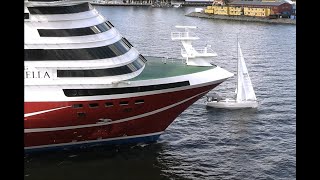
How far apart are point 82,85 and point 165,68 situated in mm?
5511

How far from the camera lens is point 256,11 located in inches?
4021

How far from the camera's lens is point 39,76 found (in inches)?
757

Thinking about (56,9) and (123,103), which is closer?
(123,103)

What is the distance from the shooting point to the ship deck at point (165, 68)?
2153 cm

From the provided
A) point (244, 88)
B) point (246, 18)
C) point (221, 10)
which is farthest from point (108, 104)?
point (221, 10)

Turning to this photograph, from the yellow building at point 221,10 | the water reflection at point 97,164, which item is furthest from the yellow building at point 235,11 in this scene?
the water reflection at point 97,164

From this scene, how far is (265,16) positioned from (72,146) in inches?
3358

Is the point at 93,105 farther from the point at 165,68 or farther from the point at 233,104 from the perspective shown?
the point at 233,104

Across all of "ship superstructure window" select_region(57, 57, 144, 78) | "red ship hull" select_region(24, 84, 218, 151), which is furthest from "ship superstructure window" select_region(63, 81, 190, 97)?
"ship superstructure window" select_region(57, 57, 144, 78)

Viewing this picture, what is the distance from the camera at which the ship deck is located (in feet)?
70.6

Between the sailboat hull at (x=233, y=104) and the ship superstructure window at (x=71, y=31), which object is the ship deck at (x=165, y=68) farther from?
the sailboat hull at (x=233, y=104)

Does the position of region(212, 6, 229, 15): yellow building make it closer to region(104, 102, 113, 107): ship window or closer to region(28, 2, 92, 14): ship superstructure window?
region(28, 2, 92, 14): ship superstructure window

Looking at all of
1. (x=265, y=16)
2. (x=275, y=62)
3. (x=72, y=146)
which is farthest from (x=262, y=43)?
(x=72, y=146)
